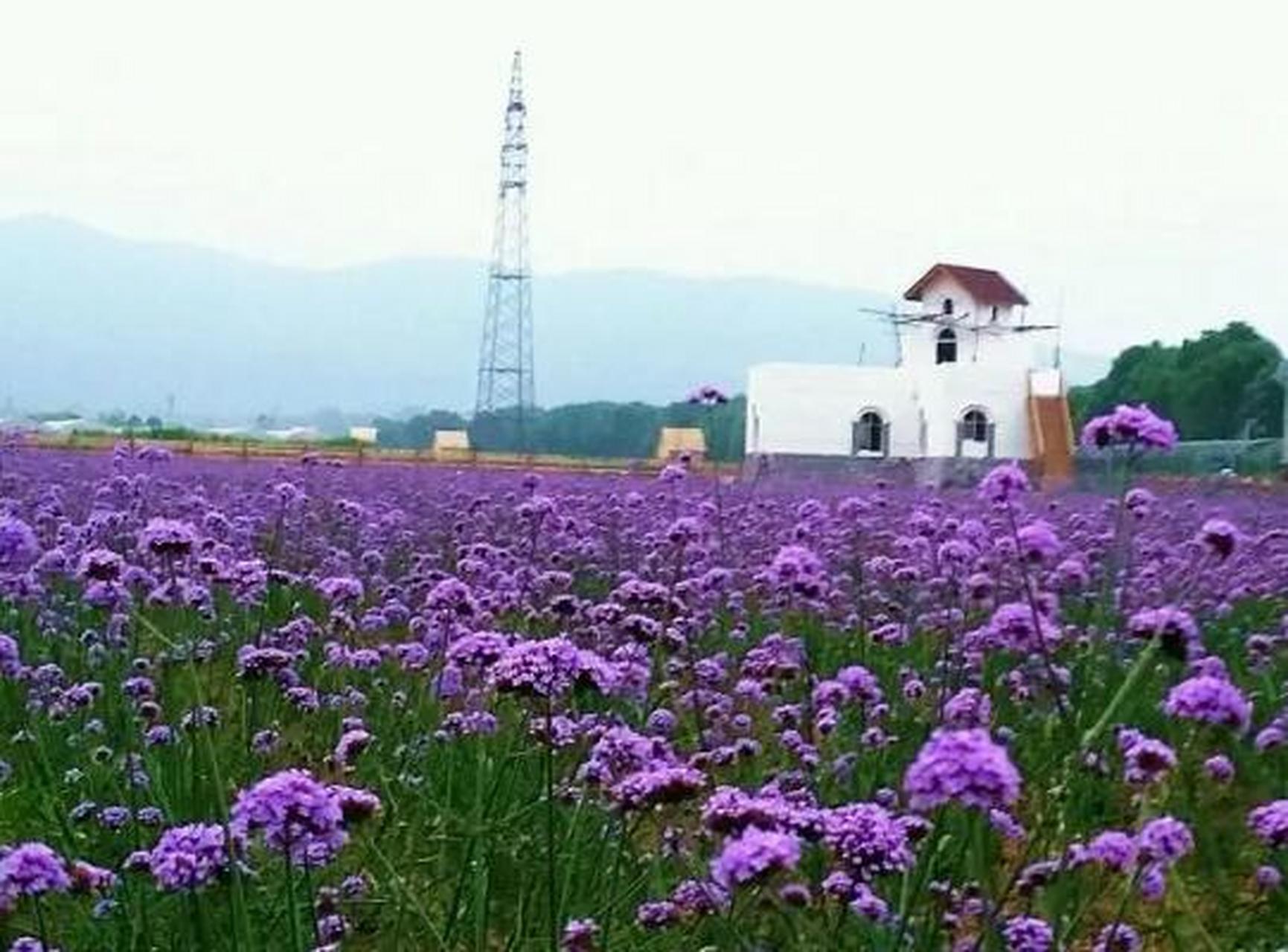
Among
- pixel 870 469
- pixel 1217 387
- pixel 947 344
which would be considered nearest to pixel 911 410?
pixel 947 344

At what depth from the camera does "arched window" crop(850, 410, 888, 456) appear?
130ft

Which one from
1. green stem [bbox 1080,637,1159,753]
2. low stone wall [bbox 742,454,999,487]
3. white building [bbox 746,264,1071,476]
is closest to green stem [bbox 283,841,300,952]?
green stem [bbox 1080,637,1159,753]

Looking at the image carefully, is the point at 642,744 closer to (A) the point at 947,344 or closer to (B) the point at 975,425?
(B) the point at 975,425

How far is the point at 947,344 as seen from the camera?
45.1 metres

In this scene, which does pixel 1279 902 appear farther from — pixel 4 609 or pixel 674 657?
pixel 4 609

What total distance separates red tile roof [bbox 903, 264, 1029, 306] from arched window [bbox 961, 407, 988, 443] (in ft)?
17.3

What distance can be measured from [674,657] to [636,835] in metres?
1.47

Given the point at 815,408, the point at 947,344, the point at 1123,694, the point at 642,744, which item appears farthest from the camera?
the point at 947,344

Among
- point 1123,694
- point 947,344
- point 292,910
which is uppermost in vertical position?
point 947,344

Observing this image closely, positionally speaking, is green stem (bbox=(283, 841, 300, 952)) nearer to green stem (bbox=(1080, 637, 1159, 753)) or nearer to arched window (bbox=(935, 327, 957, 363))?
green stem (bbox=(1080, 637, 1159, 753))

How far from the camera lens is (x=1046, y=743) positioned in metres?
4.45

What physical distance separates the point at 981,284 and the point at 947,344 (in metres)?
1.67

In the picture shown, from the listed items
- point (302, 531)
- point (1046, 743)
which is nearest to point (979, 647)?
point (1046, 743)

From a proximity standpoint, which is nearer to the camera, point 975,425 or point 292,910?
point 292,910
